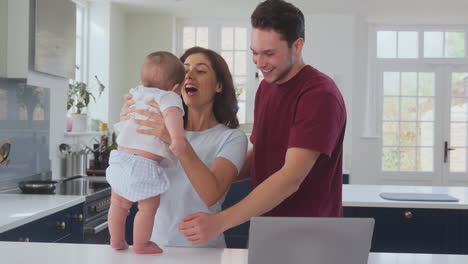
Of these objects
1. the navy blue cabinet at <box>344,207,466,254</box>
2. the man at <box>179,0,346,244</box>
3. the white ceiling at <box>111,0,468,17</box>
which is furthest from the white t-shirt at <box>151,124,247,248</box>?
the white ceiling at <box>111,0,468,17</box>

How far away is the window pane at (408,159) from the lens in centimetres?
748

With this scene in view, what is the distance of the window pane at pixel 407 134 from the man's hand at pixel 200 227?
22.0 feet

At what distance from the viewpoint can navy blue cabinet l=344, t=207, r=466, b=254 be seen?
2.99 m

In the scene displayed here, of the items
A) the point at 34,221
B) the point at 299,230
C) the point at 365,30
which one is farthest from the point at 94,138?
the point at 299,230

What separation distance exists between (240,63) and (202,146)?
18.2 ft

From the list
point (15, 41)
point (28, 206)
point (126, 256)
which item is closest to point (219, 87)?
point (126, 256)

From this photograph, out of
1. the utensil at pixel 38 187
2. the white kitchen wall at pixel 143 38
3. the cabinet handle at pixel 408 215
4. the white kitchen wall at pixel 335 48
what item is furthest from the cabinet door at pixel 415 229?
the white kitchen wall at pixel 143 38

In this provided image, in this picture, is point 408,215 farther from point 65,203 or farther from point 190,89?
point 65,203

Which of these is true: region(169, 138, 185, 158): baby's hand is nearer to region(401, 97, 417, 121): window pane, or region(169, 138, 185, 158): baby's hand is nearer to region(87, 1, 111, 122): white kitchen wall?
region(87, 1, 111, 122): white kitchen wall

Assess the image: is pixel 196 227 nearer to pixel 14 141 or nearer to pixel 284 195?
pixel 284 195

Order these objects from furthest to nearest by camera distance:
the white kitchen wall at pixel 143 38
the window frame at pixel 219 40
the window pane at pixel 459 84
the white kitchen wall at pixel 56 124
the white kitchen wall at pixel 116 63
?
1. the window pane at pixel 459 84
2. the window frame at pixel 219 40
3. the white kitchen wall at pixel 143 38
4. the white kitchen wall at pixel 116 63
5. the white kitchen wall at pixel 56 124

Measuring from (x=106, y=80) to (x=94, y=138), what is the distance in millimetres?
922

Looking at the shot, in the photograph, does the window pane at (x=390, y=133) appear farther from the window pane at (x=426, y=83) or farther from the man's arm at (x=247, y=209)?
the man's arm at (x=247, y=209)

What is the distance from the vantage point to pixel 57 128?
4465 mm
